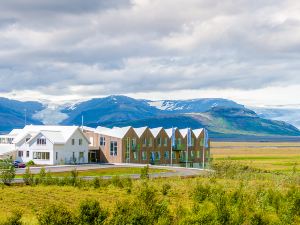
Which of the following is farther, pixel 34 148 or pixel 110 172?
pixel 34 148

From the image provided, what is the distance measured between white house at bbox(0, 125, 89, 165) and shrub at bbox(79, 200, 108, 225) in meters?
88.2

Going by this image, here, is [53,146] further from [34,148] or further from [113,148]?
[113,148]

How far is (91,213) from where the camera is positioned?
39062 mm

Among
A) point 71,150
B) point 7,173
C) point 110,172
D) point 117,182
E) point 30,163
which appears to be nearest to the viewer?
point 7,173

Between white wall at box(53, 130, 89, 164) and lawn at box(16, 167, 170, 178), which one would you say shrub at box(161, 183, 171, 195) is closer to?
lawn at box(16, 167, 170, 178)

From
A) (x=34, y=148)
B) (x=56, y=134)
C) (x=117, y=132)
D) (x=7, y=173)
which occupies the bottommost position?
(x=7, y=173)

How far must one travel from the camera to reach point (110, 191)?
74.3 meters

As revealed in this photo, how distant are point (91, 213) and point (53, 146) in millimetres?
88846

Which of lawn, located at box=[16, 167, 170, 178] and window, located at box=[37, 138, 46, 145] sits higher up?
window, located at box=[37, 138, 46, 145]

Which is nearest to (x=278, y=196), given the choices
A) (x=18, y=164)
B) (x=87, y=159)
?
(x=18, y=164)

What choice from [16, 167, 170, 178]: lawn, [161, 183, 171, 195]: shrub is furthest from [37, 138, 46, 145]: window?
[161, 183, 171, 195]: shrub

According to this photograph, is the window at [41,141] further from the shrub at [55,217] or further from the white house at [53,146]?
the shrub at [55,217]

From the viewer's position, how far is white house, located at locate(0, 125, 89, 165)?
126812 mm

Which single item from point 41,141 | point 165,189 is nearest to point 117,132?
point 41,141
